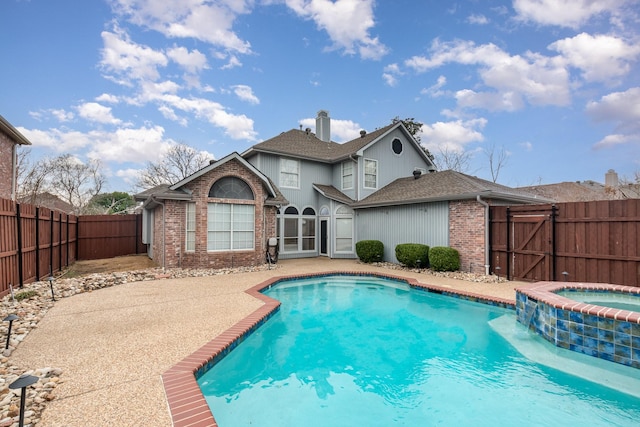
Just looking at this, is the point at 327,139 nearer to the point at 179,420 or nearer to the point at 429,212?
the point at 429,212

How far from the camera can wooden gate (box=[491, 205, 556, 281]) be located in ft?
32.4

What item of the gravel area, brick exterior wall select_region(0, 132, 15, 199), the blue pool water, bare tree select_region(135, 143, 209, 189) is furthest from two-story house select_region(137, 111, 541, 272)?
bare tree select_region(135, 143, 209, 189)

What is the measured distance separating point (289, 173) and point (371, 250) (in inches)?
252

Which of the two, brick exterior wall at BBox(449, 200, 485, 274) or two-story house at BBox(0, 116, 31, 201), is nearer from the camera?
brick exterior wall at BBox(449, 200, 485, 274)

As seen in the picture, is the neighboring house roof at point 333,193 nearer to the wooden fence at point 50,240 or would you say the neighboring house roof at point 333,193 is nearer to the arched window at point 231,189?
the arched window at point 231,189

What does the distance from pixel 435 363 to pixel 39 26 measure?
16142mm

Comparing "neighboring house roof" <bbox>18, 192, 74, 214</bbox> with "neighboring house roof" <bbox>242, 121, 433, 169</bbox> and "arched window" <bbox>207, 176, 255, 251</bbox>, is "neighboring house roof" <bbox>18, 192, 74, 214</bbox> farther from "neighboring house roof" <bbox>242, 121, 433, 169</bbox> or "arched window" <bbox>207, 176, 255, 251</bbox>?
"arched window" <bbox>207, 176, 255, 251</bbox>

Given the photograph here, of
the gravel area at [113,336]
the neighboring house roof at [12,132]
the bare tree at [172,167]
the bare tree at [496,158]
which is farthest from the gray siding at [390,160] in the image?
the bare tree at [172,167]

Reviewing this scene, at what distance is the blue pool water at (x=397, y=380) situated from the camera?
Result: 3875mm

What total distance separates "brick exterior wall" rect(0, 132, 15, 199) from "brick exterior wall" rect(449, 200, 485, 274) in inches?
750

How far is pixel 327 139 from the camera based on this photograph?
22.3m

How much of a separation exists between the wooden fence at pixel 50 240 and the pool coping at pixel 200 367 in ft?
20.0

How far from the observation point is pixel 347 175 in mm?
17859

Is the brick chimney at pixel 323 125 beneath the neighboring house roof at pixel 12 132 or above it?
above
